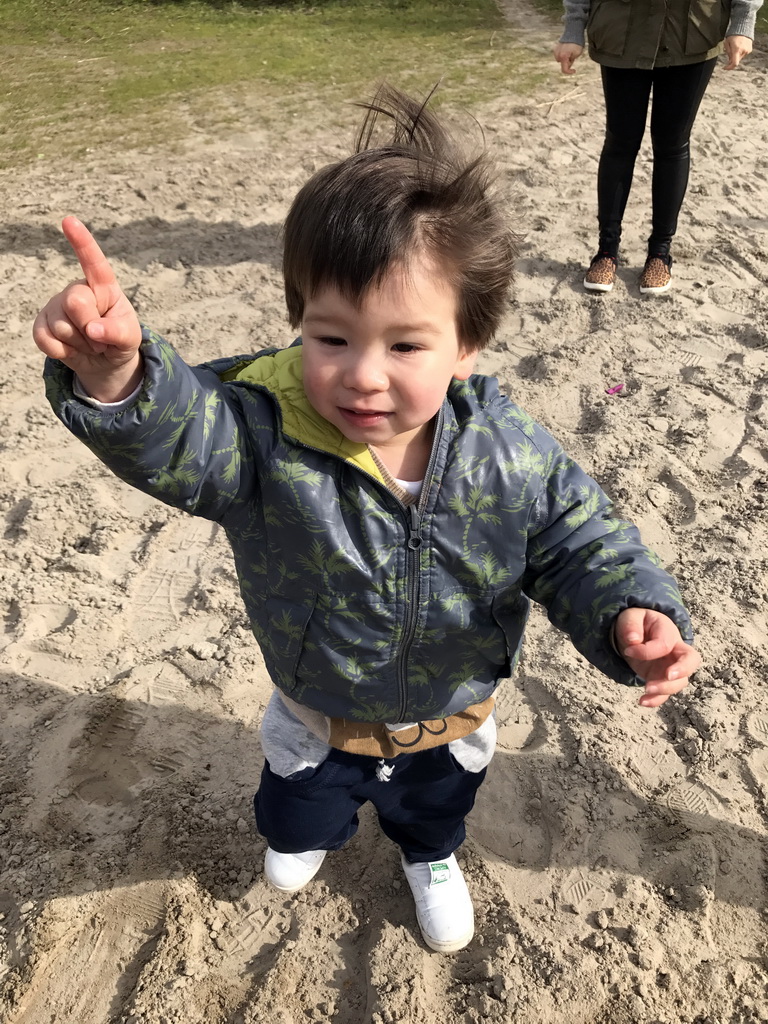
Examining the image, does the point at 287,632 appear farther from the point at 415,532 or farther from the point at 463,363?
the point at 463,363

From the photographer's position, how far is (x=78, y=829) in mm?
2301

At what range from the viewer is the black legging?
146 inches

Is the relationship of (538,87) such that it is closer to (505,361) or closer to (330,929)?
(505,361)

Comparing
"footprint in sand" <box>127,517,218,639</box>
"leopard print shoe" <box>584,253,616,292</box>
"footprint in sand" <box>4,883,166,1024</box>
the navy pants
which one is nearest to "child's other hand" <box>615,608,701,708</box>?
the navy pants

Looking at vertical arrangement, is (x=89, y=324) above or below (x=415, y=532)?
above

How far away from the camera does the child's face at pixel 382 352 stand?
1.39m

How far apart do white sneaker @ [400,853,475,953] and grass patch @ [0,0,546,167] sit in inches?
194

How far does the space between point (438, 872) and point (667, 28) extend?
322cm

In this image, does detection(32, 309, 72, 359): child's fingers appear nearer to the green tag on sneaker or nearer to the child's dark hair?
the child's dark hair

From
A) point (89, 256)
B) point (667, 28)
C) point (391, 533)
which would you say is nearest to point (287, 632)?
point (391, 533)

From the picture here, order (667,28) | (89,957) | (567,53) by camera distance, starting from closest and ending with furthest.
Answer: (89,957) < (667,28) < (567,53)

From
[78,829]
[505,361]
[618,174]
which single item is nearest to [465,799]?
[78,829]

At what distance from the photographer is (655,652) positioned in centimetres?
140

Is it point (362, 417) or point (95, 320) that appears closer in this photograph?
point (95, 320)
